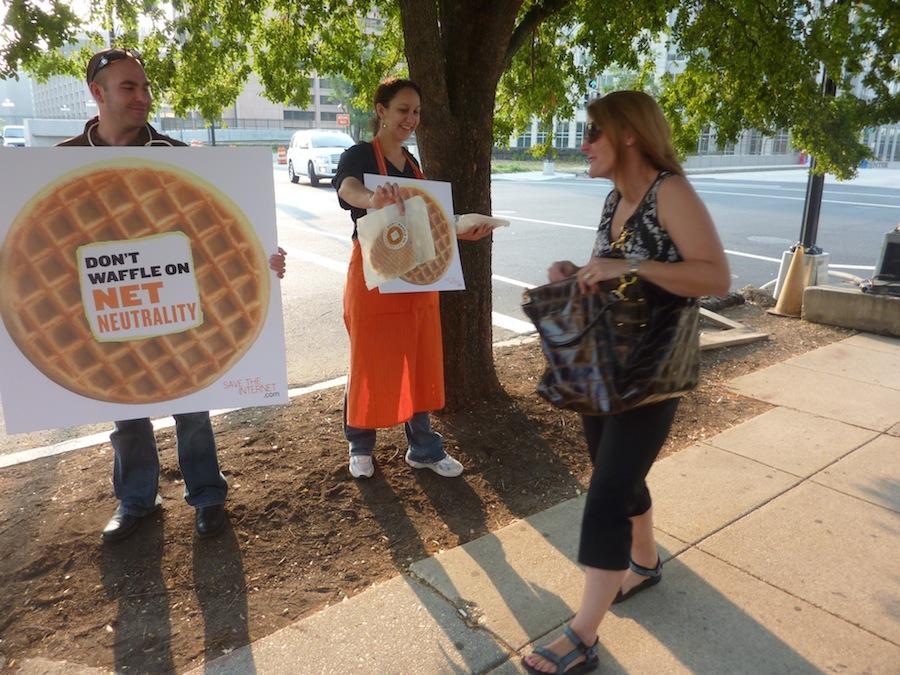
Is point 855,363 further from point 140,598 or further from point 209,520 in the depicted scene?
point 140,598

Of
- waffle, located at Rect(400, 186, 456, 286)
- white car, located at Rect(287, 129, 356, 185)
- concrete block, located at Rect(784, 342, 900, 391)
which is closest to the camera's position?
waffle, located at Rect(400, 186, 456, 286)

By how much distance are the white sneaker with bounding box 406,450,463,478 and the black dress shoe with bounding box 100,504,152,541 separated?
1.39 m

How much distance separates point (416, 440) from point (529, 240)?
9845 mm

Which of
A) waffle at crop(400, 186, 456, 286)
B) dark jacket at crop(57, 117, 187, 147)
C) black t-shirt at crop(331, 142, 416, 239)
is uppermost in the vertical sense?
dark jacket at crop(57, 117, 187, 147)

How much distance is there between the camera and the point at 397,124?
3309 millimetres

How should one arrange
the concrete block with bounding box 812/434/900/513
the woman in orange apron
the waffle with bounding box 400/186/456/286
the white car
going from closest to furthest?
the woman in orange apron
the waffle with bounding box 400/186/456/286
the concrete block with bounding box 812/434/900/513
the white car

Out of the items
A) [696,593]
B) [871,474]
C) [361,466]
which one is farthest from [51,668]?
[871,474]

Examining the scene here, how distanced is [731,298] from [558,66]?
3.49 metres

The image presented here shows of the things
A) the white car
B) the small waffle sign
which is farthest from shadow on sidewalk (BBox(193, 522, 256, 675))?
the white car

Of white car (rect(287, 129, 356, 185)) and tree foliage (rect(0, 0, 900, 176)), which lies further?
white car (rect(287, 129, 356, 185))

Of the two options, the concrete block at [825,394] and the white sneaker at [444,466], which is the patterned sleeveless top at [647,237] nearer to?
the white sneaker at [444,466]

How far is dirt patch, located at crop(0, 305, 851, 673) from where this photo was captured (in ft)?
8.78

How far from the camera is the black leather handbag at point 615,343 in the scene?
217 cm

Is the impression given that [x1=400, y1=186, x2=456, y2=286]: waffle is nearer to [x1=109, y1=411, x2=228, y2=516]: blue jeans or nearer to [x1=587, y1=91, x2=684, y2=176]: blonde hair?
[x1=109, y1=411, x2=228, y2=516]: blue jeans
